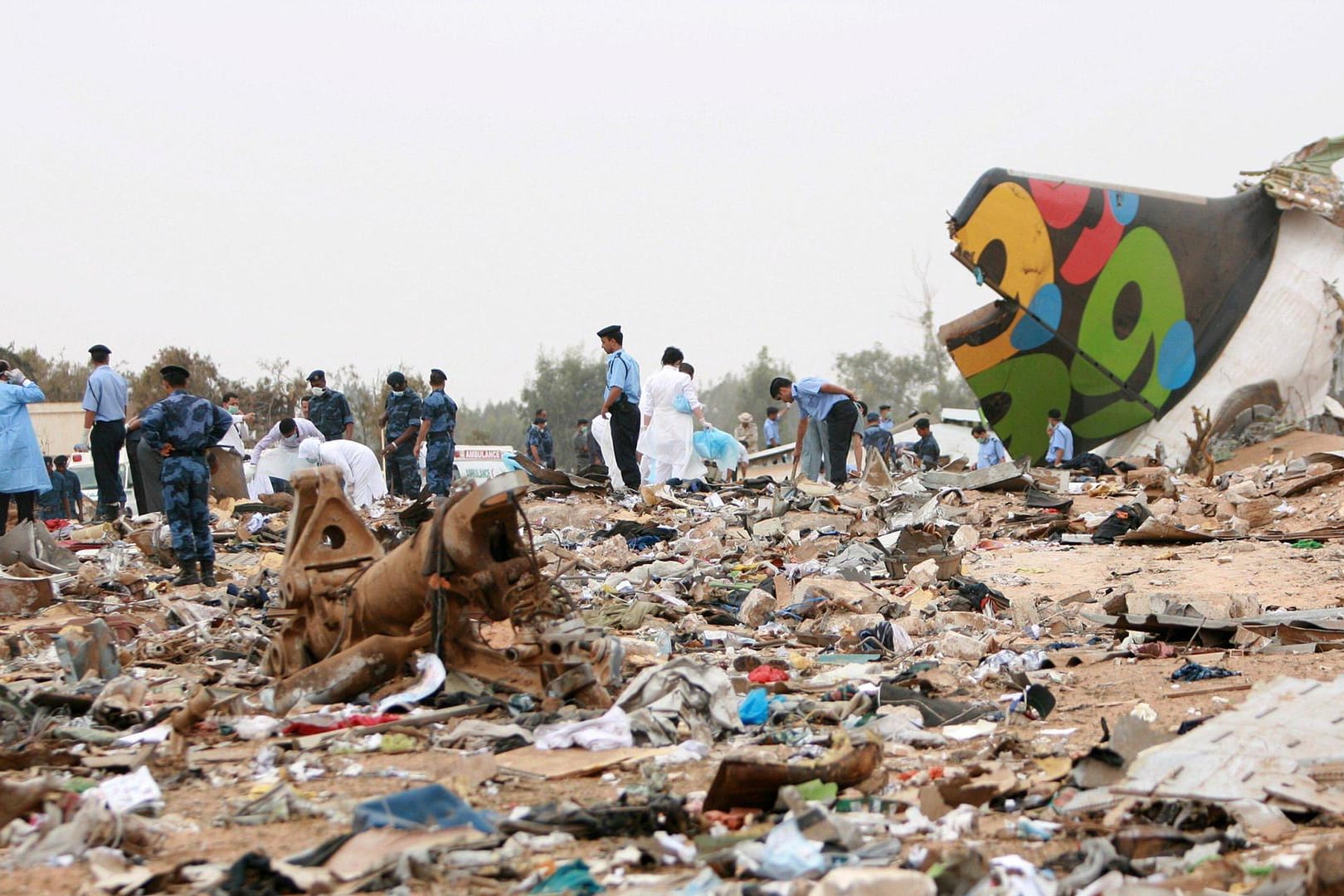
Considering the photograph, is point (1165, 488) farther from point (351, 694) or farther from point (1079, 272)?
point (351, 694)

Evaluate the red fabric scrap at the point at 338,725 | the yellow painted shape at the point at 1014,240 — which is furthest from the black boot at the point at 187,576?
the yellow painted shape at the point at 1014,240

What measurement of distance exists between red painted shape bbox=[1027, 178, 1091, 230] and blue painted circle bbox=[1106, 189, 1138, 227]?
422mm

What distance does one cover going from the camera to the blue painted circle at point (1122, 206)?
1703 centimetres

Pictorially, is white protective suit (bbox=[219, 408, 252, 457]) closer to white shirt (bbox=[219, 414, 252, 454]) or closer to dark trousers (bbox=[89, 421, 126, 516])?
white shirt (bbox=[219, 414, 252, 454])

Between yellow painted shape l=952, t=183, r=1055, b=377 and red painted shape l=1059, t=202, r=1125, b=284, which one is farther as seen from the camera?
red painted shape l=1059, t=202, r=1125, b=284

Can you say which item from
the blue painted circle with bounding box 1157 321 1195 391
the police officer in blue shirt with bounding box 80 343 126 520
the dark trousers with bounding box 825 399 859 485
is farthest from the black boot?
the blue painted circle with bounding box 1157 321 1195 391

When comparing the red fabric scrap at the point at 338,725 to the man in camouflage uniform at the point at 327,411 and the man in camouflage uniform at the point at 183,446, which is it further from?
the man in camouflage uniform at the point at 327,411

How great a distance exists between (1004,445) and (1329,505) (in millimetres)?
7191

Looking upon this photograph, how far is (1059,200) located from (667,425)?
21.5 ft

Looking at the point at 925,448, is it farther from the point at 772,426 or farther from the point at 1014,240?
the point at 1014,240

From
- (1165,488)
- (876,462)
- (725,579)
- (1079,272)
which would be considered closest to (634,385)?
(876,462)

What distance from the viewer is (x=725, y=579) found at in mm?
8297

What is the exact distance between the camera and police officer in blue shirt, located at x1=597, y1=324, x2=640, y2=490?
488 inches

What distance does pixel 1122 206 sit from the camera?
17141 millimetres
